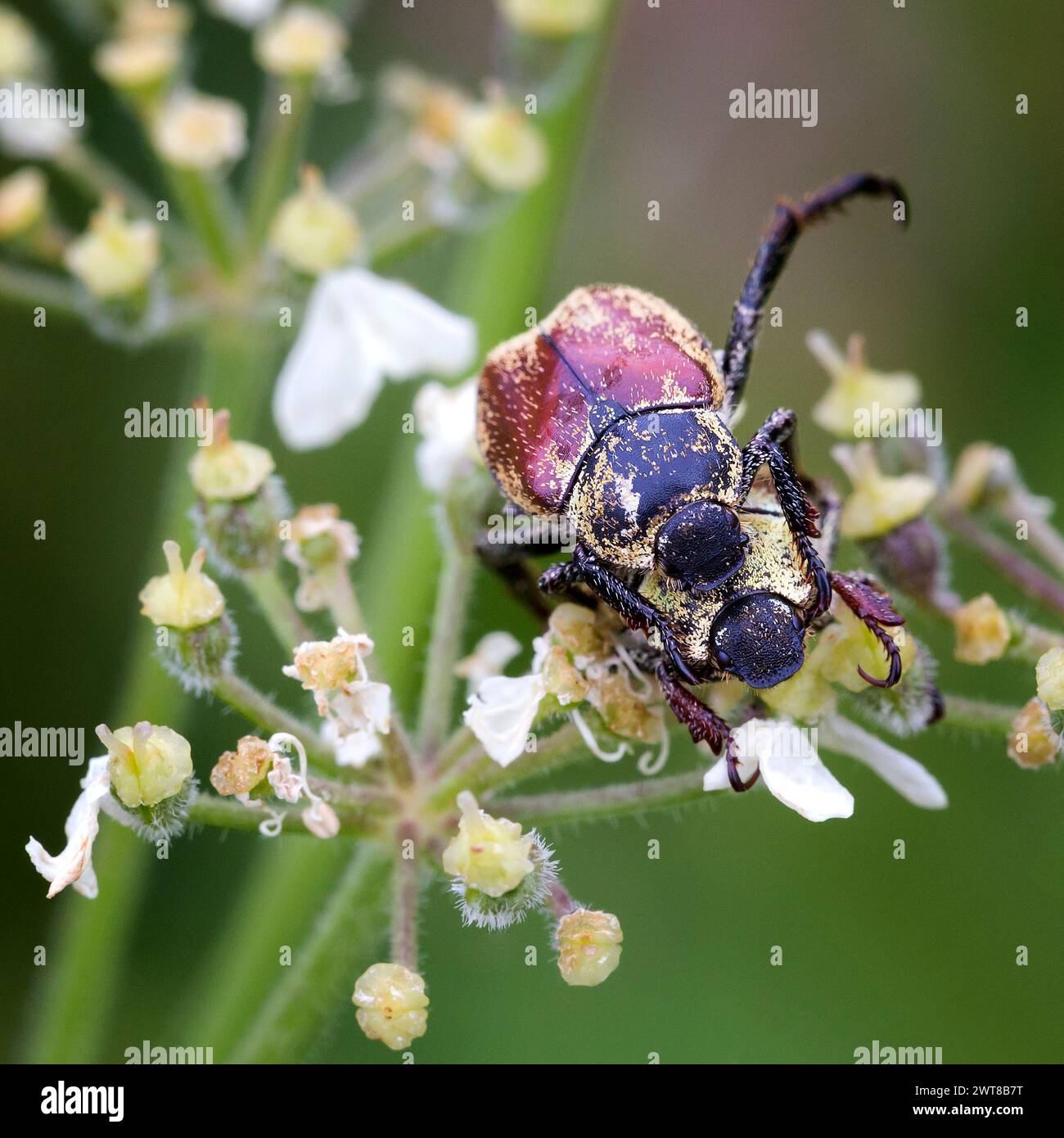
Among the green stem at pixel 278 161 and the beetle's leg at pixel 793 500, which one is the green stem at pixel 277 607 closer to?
the beetle's leg at pixel 793 500

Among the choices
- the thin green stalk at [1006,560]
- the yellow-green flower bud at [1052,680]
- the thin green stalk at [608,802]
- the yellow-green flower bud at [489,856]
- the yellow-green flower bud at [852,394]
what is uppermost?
the yellow-green flower bud at [852,394]

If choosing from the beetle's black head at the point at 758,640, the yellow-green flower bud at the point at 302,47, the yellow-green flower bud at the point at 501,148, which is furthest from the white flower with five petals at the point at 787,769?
the yellow-green flower bud at the point at 302,47

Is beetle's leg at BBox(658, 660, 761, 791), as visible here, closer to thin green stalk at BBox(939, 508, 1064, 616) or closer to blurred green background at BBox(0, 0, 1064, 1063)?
blurred green background at BBox(0, 0, 1064, 1063)

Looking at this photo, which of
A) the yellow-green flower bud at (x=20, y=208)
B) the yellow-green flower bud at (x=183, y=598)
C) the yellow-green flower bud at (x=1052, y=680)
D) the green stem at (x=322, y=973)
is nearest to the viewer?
the yellow-green flower bud at (x=1052, y=680)

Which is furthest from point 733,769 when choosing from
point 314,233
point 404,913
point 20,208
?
point 20,208

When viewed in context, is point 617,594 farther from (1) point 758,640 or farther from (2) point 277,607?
(2) point 277,607

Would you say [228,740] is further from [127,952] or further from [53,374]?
[53,374]
